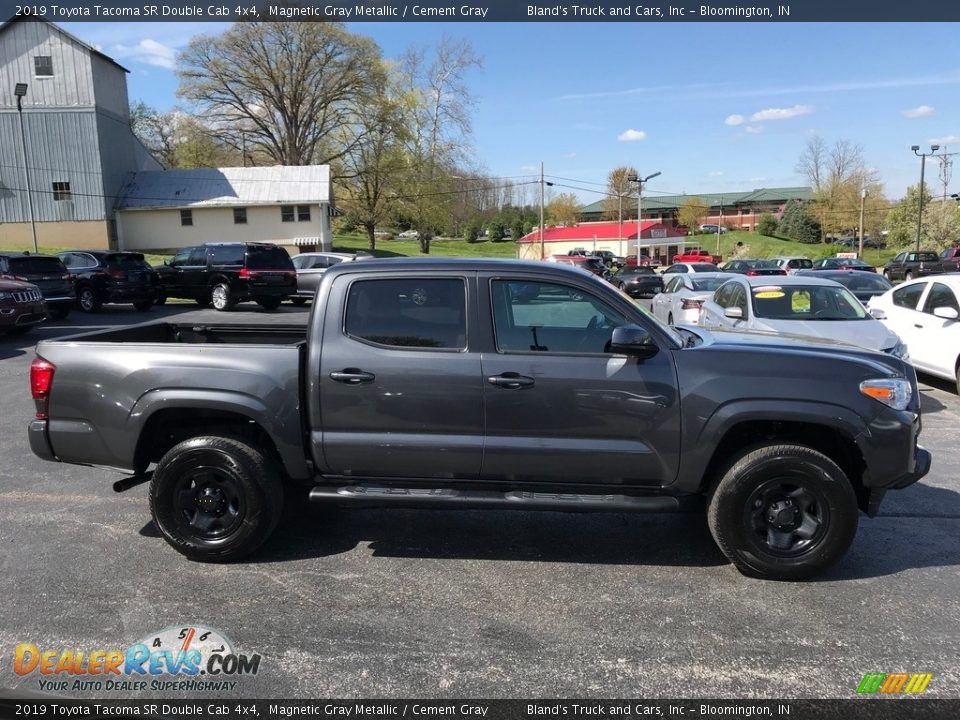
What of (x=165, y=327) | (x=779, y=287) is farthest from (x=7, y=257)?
(x=779, y=287)

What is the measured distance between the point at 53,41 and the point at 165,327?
128 ft

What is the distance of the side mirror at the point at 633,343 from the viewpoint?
4.05 metres

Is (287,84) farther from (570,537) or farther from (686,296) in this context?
(570,537)

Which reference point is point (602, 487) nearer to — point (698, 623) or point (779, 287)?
point (698, 623)

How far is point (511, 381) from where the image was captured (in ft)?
13.7

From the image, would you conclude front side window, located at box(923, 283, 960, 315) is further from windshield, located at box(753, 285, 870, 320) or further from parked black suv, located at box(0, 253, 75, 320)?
parked black suv, located at box(0, 253, 75, 320)

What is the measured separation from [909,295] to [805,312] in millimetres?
2407

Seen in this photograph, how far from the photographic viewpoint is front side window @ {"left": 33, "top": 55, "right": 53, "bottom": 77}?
120ft

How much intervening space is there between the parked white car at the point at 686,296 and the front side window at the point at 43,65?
3491 cm

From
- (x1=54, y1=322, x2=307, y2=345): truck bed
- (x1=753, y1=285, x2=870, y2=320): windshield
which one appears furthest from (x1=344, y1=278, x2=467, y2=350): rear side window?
(x1=753, y1=285, x2=870, y2=320): windshield

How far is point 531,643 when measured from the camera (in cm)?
353

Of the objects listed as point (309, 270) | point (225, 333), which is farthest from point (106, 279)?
point (225, 333)

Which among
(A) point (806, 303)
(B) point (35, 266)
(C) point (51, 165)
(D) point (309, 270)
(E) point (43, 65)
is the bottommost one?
(A) point (806, 303)

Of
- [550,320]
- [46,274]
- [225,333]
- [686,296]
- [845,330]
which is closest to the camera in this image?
[550,320]
